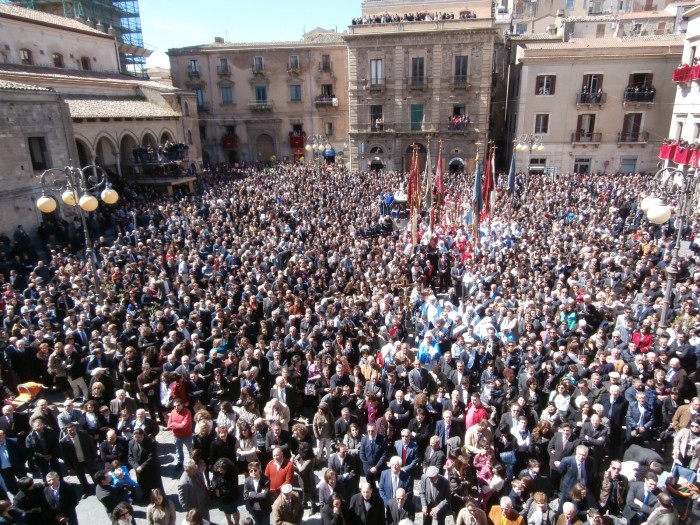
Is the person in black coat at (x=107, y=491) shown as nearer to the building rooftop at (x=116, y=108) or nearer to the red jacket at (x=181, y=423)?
the red jacket at (x=181, y=423)

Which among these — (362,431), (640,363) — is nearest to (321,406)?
(362,431)

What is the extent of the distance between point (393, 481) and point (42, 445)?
14.6 ft

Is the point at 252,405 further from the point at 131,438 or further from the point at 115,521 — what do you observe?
the point at 115,521

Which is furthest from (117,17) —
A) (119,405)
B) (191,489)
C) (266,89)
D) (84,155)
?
(191,489)

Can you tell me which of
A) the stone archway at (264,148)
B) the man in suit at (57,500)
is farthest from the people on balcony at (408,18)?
the man in suit at (57,500)

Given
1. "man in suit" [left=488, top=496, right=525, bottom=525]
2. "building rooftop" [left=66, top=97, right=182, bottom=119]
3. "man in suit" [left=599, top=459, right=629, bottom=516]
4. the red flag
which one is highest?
"building rooftop" [left=66, top=97, right=182, bottom=119]

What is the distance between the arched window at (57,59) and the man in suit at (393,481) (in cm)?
3196

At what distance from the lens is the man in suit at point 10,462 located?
612 centimetres

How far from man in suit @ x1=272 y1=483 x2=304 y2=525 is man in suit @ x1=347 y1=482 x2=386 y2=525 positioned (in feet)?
2.01

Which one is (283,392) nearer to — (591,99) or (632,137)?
(591,99)

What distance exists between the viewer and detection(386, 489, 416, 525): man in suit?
532cm

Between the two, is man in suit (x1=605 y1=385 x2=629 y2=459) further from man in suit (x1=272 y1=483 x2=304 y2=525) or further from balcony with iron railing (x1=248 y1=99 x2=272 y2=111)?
balcony with iron railing (x1=248 y1=99 x2=272 y2=111)

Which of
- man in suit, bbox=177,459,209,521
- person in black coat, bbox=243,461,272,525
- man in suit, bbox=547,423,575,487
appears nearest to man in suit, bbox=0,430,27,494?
man in suit, bbox=177,459,209,521

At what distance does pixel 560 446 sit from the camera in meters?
6.05
